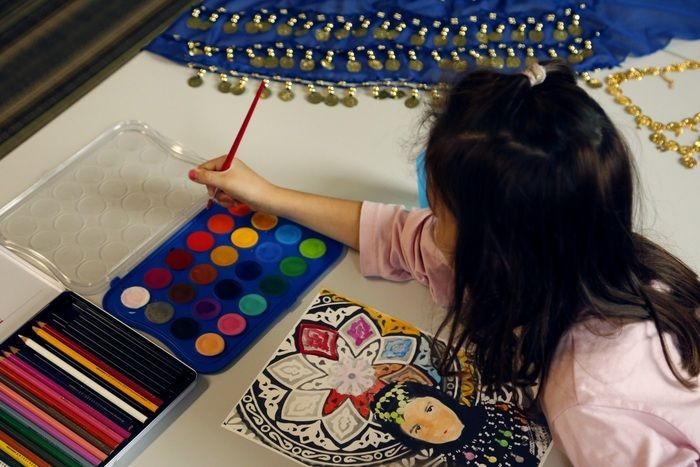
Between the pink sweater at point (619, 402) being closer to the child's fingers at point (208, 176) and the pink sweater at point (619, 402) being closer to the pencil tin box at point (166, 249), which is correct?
the pencil tin box at point (166, 249)

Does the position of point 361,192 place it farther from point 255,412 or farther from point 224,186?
point 255,412

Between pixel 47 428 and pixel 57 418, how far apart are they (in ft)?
0.04

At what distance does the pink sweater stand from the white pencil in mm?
348

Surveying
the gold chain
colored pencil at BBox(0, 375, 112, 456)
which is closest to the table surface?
the gold chain

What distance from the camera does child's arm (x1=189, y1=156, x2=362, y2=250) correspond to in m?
0.77

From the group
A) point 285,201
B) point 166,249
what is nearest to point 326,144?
point 285,201

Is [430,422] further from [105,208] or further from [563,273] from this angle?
[105,208]

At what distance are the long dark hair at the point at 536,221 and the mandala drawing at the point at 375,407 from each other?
0.04 metres

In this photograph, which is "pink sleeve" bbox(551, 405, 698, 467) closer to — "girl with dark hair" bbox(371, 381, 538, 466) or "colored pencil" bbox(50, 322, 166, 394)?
"girl with dark hair" bbox(371, 381, 538, 466)

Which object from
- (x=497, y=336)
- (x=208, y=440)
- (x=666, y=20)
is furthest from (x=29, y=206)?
(x=666, y=20)

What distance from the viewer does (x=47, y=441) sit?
63cm

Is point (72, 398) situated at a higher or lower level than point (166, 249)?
lower

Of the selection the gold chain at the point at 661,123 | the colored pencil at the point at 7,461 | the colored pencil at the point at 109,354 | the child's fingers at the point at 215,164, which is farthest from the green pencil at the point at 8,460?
the gold chain at the point at 661,123

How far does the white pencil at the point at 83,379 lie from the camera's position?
0.65 m
